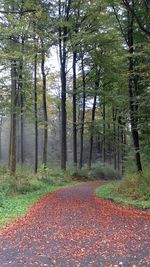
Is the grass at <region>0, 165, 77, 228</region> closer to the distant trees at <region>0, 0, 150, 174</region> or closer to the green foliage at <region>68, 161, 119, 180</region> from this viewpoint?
the distant trees at <region>0, 0, 150, 174</region>

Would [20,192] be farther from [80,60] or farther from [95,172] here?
[80,60]

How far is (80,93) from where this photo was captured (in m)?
34.0

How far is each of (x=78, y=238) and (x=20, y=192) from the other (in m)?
9.70

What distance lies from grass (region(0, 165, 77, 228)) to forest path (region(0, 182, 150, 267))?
55 centimetres

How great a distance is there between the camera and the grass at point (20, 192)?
39.4 ft

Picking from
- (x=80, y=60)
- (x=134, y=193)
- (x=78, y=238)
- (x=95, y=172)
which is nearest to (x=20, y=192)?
(x=134, y=193)

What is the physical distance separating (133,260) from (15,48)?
15.8 meters

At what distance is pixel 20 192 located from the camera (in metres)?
17.6

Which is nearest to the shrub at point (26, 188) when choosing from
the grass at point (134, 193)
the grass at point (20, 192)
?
the grass at point (20, 192)

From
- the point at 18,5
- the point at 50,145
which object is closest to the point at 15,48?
the point at 18,5

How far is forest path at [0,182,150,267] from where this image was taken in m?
6.62

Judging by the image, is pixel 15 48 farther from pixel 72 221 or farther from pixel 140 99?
pixel 72 221

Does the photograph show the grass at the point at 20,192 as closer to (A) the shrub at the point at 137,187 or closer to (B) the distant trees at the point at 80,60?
(B) the distant trees at the point at 80,60

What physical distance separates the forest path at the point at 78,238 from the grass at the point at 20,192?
551 mm
